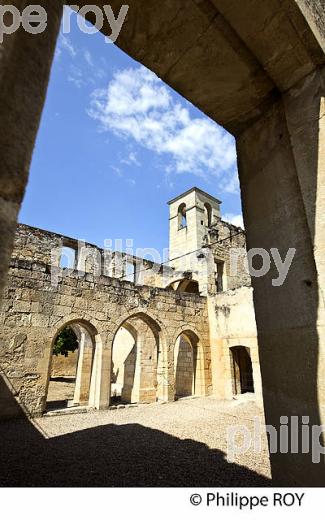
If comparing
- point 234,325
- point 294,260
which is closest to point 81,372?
point 234,325

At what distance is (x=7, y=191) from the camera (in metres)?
0.66

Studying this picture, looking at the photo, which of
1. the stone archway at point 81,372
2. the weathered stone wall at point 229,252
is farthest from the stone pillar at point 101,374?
the weathered stone wall at point 229,252

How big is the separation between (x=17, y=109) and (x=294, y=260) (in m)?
1.28

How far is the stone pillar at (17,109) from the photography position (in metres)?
0.66

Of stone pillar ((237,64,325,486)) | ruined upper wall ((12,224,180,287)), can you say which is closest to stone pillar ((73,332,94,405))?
ruined upper wall ((12,224,180,287))

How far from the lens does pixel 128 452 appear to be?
4203mm

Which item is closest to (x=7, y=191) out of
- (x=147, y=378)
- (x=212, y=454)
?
(x=212, y=454)

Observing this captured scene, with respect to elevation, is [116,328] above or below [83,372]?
above

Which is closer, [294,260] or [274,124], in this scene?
A: [294,260]

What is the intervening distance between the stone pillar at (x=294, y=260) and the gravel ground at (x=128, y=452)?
95.4 inches

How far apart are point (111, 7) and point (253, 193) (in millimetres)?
1190
